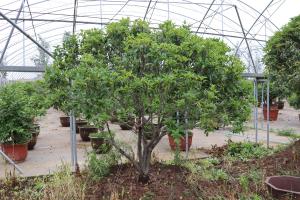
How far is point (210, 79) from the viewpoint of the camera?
418cm

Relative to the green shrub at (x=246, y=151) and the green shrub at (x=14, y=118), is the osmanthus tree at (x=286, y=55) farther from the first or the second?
the green shrub at (x=14, y=118)

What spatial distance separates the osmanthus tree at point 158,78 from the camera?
3797 millimetres

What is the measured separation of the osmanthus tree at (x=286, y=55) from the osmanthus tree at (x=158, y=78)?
6.82 ft

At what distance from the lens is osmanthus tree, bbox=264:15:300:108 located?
609 centimetres

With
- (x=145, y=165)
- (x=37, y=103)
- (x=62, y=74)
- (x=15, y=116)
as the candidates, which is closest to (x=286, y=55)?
(x=145, y=165)

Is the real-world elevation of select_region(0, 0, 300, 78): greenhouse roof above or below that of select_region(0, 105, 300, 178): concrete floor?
above

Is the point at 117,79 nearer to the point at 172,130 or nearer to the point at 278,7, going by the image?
the point at 172,130

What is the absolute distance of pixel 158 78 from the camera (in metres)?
3.65

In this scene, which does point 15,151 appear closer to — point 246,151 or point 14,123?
point 14,123

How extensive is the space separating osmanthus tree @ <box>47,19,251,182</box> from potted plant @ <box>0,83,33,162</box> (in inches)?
129

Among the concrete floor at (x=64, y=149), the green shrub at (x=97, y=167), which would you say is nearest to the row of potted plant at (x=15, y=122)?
the concrete floor at (x=64, y=149)

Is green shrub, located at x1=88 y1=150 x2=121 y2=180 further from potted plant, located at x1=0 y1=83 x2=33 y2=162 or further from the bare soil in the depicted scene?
potted plant, located at x1=0 y1=83 x2=33 y2=162

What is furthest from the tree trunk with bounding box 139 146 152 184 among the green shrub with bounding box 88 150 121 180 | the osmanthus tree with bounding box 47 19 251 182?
the green shrub with bounding box 88 150 121 180

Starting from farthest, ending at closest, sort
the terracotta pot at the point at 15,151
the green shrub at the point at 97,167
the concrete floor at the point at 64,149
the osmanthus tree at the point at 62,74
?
the terracotta pot at the point at 15,151 → the concrete floor at the point at 64,149 → the green shrub at the point at 97,167 → the osmanthus tree at the point at 62,74
